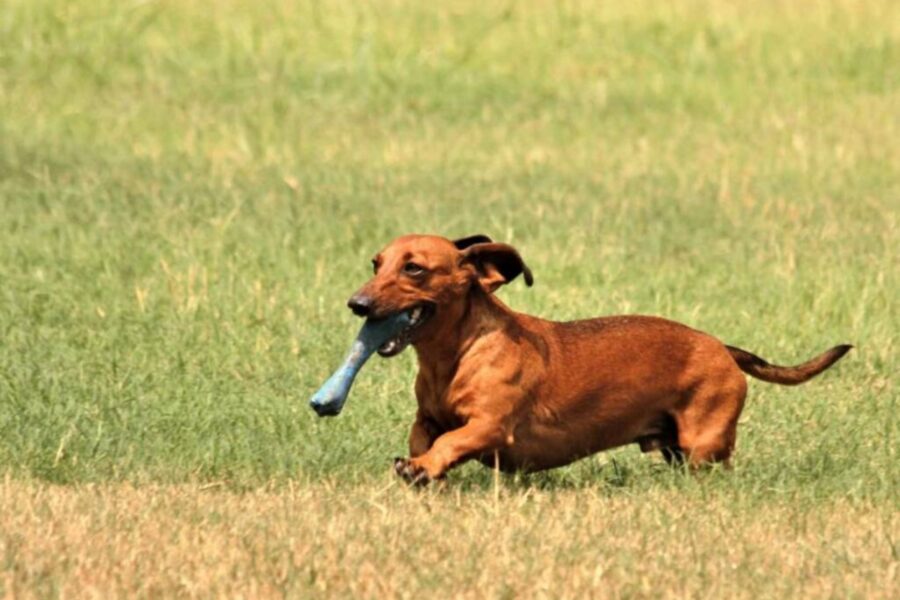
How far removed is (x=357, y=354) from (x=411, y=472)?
1.55 feet

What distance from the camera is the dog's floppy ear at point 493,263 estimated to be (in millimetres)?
7902

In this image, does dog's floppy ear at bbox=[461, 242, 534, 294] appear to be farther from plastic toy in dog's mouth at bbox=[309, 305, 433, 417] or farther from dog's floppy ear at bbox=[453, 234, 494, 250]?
plastic toy in dog's mouth at bbox=[309, 305, 433, 417]

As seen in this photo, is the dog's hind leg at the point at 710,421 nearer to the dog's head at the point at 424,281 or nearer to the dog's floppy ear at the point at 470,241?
the dog's head at the point at 424,281

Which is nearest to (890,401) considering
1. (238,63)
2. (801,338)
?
(801,338)

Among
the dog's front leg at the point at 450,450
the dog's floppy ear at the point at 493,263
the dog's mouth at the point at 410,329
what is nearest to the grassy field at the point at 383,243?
the dog's front leg at the point at 450,450

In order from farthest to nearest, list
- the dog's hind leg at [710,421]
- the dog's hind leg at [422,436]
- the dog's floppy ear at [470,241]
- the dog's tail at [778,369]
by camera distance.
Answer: the dog's tail at [778,369]
the dog's hind leg at [710,421]
the dog's floppy ear at [470,241]
the dog's hind leg at [422,436]

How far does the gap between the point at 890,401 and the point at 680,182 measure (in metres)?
5.75

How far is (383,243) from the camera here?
42.5 ft

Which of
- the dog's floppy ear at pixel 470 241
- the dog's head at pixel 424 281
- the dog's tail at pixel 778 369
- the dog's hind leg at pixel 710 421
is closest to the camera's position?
the dog's head at pixel 424 281

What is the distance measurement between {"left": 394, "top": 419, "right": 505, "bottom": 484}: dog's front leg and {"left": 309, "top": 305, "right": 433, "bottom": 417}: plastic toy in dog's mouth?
327 mm

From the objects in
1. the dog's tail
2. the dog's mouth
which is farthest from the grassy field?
the dog's mouth

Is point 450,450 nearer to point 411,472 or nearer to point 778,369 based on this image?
point 411,472

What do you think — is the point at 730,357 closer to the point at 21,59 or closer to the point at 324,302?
the point at 324,302

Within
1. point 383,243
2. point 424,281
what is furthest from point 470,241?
point 383,243
